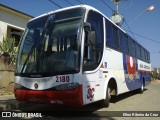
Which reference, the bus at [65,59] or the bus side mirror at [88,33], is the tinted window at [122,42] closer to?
the bus at [65,59]

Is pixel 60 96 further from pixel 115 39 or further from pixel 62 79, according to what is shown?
pixel 115 39

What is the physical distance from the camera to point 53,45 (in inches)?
281

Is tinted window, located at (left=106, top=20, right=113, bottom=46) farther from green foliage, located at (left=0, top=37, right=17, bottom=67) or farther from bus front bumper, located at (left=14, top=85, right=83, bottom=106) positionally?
green foliage, located at (left=0, top=37, right=17, bottom=67)

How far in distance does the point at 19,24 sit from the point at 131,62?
824 cm

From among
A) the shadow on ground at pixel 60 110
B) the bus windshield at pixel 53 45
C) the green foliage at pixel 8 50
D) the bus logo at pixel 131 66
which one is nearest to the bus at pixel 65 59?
the bus windshield at pixel 53 45

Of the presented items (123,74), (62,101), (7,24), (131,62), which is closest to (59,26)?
(62,101)

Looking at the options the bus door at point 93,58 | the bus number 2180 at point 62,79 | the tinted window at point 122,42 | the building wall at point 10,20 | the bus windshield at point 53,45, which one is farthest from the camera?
the building wall at point 10,20

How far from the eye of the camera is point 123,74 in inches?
429

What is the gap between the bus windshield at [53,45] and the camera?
674cm

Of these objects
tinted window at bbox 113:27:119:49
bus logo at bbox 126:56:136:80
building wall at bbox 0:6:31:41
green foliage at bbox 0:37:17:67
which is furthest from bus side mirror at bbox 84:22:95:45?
building wall at bbox 0:6:31:41

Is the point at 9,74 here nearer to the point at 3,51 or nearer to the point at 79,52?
the point at 3,51

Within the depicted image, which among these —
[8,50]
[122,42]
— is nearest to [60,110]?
[122,42]

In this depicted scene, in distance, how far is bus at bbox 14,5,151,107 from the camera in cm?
657

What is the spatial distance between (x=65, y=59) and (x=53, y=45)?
699 mm
